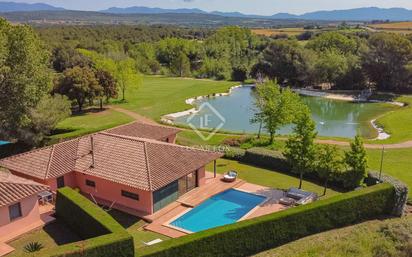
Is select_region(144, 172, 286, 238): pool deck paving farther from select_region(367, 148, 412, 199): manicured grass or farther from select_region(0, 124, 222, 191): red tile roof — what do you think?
select_region(367, 148, 412, 199): manicured grass

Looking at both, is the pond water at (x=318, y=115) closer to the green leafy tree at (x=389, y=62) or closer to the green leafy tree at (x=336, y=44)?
the green leafy tree at (x=389, y=62)

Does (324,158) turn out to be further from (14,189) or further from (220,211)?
(14,189)

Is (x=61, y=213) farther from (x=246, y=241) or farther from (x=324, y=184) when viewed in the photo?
(x=324, y=184)

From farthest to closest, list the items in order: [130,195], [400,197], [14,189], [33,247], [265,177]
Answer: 1. [265,177]
2. [130,195]
3. [400,197]
4. [14,189]
5. [33,247]

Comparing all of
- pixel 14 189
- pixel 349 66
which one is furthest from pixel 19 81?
pixel 349 66

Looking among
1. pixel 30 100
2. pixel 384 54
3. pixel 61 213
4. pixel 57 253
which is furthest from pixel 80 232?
pixel 384 54

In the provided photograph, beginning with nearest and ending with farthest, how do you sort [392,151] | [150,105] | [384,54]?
[392,151] < [150,105] < [384,54]
